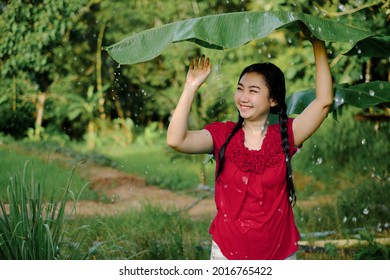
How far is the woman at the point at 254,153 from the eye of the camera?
2.92 m

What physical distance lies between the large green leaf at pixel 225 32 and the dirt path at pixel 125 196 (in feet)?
11.4

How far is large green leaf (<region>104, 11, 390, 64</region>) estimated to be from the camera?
2830mm

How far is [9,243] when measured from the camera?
3779 millimetres

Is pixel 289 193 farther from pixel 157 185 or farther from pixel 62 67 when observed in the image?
pixel 62 67

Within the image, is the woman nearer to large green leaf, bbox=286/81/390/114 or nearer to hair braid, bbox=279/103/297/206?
hair braid, bbox=279/103/297/206

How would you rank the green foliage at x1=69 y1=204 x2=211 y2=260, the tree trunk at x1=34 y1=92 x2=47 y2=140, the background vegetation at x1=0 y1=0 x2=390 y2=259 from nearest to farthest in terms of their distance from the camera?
1. the green foliage at x1=69 y1=204 x2=211 y2=260
2. the background vegetation at x1=0 y1=0 x2=390 y2=259
3. the tree trunk at x1=34 y1=92 x2=47 y2=140

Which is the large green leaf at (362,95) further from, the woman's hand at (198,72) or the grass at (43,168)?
the grass at (43,168)

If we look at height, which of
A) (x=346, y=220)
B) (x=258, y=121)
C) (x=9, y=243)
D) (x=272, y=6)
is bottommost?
(x=346, y=220)

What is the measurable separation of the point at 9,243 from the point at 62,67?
15.9 feet

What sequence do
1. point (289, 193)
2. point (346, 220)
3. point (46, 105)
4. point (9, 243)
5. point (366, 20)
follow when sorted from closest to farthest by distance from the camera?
point (289, 193) < point (9, 243) < point (346, 220) < point (366, 20) < point (46, 105)

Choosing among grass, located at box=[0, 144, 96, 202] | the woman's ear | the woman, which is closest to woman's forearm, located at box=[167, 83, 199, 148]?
the woman

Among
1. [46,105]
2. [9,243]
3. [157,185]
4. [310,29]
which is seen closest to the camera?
[310,29]

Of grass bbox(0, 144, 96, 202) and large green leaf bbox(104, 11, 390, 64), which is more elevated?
large green leaf bbox(104, 11, 390, 64)

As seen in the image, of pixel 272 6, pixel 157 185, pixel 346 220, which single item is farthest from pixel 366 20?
pixel 157 185
